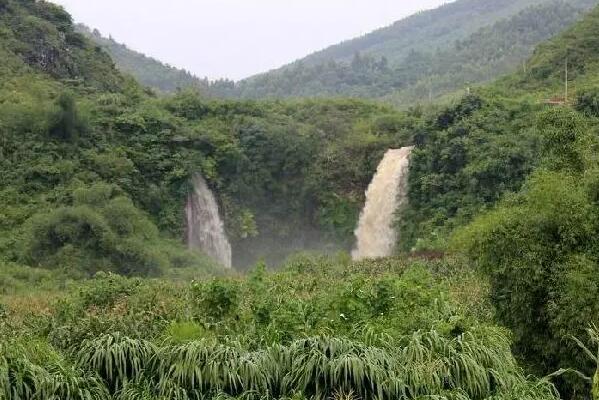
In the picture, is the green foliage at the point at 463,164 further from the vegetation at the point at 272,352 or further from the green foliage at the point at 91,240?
the vegetation at the point at 272,352

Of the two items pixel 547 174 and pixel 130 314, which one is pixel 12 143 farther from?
pixel 547 174

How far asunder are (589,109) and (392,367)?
71.4 feet

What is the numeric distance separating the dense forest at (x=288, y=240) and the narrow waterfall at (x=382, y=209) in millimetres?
811

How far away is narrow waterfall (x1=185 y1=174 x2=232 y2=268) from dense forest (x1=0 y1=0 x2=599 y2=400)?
619 mm

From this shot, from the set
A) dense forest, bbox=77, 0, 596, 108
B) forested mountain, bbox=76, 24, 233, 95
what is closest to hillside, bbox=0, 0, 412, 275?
dense forest, bbox=77, 0, 596, 108

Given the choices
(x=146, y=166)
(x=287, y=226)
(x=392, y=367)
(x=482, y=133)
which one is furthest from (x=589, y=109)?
(x=392, y=367)

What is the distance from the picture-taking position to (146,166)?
98.6 ft

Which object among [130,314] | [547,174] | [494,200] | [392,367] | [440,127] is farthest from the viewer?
[440,127]

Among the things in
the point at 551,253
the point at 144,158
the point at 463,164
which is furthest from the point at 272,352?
the point at 144,158

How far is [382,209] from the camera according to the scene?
31094 mm

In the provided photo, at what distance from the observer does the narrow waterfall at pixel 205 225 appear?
3040 centimetres

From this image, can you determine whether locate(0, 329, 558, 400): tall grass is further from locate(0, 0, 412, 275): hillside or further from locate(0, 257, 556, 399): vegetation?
locate(0, 0, 412, 275): hillside

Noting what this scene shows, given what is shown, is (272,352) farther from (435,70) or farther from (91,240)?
(435,70)

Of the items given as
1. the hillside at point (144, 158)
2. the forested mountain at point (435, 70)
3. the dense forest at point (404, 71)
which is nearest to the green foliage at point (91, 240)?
the hillside at point (144, 158)
